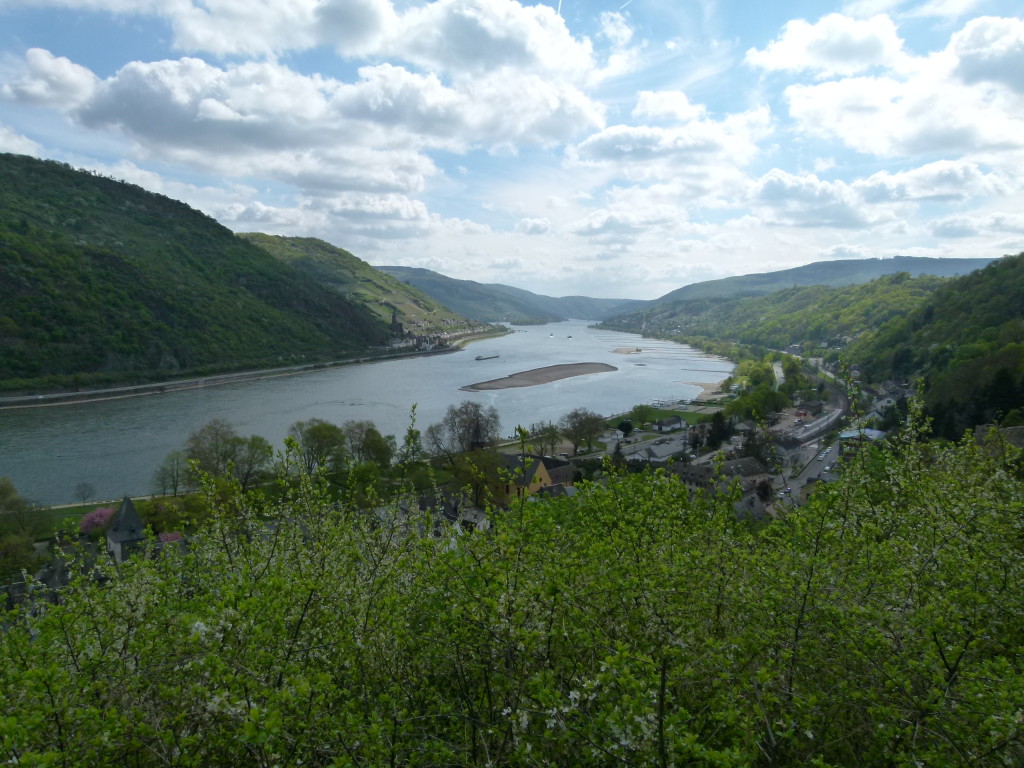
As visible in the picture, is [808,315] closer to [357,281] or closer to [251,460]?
[357,281]

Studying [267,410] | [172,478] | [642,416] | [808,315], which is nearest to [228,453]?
[172,478]

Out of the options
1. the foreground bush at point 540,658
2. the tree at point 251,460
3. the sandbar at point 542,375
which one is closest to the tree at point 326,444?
the tree at point 251,460

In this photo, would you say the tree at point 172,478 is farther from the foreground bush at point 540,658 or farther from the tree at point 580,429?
the foreground bush at point 540,658

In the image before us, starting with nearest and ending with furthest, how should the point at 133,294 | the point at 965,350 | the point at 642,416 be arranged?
the point at 965,350, the point at 642,416, the point at 133,294

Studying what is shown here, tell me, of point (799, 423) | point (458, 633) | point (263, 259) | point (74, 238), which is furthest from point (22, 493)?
point (263, 259)

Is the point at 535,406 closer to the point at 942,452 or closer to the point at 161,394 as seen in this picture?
the point at 161,394
